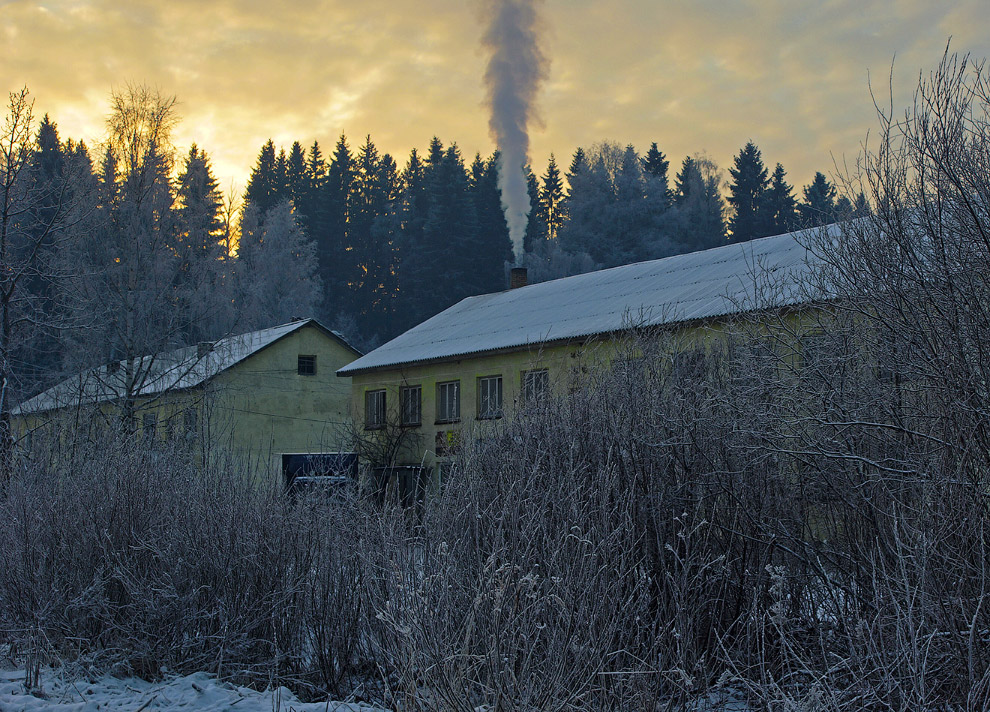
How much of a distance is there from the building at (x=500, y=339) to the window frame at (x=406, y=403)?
33 mm

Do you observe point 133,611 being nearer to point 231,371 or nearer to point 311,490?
point 311,490

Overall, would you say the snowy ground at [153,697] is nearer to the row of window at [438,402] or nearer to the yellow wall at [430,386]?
the yellow wall at [430,386]

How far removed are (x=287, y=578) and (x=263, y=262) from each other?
141ft

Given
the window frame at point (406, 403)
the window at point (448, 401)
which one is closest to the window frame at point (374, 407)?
the window frame at point (406, 403)

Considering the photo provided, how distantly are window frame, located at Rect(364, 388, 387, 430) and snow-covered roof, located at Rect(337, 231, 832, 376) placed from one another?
88cm

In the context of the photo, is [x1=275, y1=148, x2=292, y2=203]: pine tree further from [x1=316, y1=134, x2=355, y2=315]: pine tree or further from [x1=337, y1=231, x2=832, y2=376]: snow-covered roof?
[x1=337, y1=231, x2=832, y2=376]: snow-covered roof

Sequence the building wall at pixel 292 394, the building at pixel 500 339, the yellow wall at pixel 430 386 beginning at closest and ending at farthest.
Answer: the building at pixel 500 339, the yellow wall at pixel 430 386, the building wall at pixel 292 394

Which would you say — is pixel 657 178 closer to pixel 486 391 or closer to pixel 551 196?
pixel 551 196

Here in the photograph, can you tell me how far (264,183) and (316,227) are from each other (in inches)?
303

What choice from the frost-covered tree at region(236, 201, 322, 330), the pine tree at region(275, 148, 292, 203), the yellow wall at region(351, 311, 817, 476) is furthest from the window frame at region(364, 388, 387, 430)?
the pine tree at region(275, 148, 292, 203)

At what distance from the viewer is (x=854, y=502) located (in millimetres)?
8289

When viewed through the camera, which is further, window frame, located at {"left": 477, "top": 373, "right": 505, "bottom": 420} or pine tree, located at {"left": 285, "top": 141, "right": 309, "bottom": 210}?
pine tree, located at {"left": 285, "top": 141, "right": 309, "bottom": 210}

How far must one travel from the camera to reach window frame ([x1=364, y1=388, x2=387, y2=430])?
31812 mm

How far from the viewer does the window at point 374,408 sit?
31828mm
